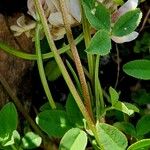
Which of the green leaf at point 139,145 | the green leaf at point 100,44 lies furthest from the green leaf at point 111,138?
the green leaf at point 100,44

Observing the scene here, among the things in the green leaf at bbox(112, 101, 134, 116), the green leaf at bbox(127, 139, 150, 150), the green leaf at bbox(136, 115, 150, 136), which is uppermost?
the green leaf at bbox(112, 101, 134, 116)

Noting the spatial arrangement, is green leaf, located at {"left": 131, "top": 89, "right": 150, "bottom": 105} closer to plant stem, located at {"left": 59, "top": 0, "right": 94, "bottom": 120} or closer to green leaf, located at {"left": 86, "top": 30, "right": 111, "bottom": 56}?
plant stem, located at {"left": 59, "top": 0, "right": 94, "bottom": 120}

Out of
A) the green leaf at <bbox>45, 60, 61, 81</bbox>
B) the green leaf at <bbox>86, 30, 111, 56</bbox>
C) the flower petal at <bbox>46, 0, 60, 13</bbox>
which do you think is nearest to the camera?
the green leaf at <bbox>86, 30, 111, 56</bbox>

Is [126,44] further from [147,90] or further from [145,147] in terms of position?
[145,147]

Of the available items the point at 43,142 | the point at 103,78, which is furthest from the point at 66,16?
the point at 103,78

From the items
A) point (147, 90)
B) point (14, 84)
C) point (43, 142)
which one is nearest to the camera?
point (43, 142)

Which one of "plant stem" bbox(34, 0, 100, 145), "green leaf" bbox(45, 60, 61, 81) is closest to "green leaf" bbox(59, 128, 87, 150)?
"plant stem" bbox(34, 0, 100, 145)

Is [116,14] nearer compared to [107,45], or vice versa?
[107,45]
